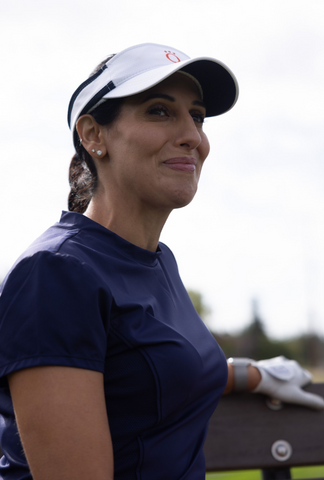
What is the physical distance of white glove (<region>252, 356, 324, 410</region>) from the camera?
7.52ft

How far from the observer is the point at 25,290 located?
130cm

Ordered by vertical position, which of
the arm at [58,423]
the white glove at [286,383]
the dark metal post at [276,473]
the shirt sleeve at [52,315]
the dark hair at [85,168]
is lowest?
the dark metal post at [276,473]

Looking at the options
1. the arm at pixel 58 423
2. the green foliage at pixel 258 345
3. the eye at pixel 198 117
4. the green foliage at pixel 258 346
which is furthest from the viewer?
the green foliage at pixel 258 345

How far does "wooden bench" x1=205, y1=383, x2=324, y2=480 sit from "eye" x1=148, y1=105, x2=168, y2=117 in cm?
133

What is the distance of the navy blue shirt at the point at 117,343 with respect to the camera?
50.2 inches

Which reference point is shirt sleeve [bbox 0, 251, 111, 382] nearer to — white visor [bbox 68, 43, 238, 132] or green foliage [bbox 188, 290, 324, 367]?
white visor [bbox 68, 43, 238, 132]

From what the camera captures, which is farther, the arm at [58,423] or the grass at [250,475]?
the grass at [250,475]

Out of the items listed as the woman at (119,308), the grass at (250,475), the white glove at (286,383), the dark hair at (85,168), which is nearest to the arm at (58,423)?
the woman at (119,308)

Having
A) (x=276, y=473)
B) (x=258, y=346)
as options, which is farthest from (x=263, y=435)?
(x=258, y=346)

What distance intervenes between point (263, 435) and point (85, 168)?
1.44m

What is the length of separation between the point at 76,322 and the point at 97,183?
73cm

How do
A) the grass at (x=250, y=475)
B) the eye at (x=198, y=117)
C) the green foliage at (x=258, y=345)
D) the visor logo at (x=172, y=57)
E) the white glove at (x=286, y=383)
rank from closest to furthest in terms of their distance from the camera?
the visor logo at (x=172, y=57) → the eye at (x=198, y=117) → the white glove at (x=286, y=383) → the grass at (x=250, y=475) → the green foliage at (x=258, y=345)

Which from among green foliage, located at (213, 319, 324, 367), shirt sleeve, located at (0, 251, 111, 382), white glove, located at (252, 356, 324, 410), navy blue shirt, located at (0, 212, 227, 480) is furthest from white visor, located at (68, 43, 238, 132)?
green foliage, located at (213, 319, 324, 367)

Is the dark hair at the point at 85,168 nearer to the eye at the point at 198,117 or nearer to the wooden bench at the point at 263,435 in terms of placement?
the eye at the point at 198,117
